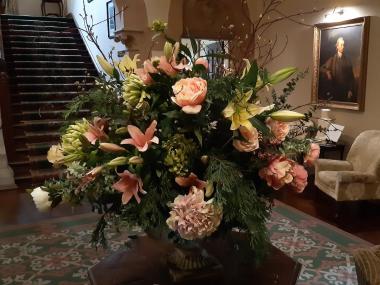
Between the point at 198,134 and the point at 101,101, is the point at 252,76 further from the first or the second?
the point at 101,101

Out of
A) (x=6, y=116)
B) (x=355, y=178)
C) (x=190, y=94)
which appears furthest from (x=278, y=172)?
(x=6, y=116)

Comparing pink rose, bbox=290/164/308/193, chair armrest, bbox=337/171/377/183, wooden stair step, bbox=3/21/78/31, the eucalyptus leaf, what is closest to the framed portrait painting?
chair armrest, bbox=337/171/377/183

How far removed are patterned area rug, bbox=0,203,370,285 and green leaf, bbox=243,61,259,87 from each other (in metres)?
2.01

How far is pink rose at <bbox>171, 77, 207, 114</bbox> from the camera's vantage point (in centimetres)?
102

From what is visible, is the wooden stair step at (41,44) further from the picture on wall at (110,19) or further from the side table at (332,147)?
the side table at (332,147)

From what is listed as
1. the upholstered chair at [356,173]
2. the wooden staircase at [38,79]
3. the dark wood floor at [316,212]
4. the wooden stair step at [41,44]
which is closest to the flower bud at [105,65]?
the dark wood floor at [316,212]

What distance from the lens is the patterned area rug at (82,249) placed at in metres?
2.73

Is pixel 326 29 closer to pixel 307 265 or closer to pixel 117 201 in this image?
pixel 307 265

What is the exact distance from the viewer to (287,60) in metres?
5.69

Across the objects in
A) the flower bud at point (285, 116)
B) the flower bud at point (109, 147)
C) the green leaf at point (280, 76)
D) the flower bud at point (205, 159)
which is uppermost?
the green leaf at point (280, 76)

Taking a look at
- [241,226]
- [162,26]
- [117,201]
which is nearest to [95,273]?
[117,201]

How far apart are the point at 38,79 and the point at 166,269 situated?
21.0ft

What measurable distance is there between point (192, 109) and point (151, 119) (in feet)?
0.55

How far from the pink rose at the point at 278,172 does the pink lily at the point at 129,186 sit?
38 centimetres
